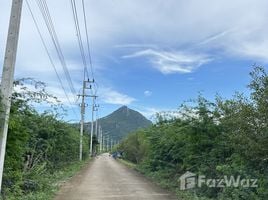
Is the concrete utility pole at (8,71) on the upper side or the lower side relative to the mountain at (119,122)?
lower

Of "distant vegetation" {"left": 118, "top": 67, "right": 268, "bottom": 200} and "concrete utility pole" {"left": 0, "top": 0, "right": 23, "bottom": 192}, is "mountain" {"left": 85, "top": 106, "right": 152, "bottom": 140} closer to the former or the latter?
"distant vegetation" {"left": 118, "top": 67, "right": 268, "bottom": 200}

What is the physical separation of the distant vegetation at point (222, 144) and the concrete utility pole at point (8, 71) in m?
6.00

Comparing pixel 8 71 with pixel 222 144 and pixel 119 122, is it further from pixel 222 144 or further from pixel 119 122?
pixel 119 122

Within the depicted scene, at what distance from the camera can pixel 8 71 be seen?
35.1ft

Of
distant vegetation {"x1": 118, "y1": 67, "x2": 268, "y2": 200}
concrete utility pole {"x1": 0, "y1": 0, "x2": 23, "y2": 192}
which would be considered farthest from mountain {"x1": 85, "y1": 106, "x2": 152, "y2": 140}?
concrete utility pole {"x1": 0, "y1": 0, "x2": 23, "y2": 192}

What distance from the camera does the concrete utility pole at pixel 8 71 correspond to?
10.4 m

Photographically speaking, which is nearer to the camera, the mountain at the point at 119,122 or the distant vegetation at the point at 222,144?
the distant vegetation at the point at 222,144

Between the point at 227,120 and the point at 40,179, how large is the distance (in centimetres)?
734

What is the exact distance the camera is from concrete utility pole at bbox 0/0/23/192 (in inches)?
409

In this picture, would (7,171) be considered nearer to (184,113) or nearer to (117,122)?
(184,113)

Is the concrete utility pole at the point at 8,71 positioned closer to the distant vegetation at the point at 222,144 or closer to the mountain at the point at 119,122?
the distant vegetation at the point at 222,144

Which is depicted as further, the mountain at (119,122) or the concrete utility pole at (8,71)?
the mountain at (119,122)

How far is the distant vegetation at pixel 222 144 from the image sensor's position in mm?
10867

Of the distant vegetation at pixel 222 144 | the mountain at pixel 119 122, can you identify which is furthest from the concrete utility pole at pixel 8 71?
the mountain at pixel 119 122
